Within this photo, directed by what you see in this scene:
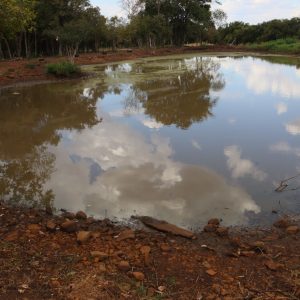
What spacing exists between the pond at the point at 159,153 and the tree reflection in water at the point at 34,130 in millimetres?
32

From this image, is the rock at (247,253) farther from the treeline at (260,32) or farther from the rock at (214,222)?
the treeline at (260,32)

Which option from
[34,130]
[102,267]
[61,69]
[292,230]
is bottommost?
[292,230]

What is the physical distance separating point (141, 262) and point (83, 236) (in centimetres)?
93

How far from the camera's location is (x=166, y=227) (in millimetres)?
5375

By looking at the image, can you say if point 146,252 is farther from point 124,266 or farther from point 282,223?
point 282,223

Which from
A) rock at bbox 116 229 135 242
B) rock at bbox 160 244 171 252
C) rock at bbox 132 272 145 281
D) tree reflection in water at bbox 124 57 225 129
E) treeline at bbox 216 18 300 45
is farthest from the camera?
treeline at bbox 216 18 300 45

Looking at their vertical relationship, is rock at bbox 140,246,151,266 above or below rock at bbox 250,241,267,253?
above

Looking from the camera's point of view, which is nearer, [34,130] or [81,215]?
[81,215]

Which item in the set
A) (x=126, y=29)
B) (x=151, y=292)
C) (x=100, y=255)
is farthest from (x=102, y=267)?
(x=126, y=29)

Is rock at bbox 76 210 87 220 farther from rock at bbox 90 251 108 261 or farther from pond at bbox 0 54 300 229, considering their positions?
rock at bbox 90 251 108 261

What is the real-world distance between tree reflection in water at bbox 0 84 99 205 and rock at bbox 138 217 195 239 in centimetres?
199

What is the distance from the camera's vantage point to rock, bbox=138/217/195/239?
516cm

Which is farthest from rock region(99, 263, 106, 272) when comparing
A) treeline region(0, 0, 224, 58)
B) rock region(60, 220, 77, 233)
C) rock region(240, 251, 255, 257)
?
treeline region(0, 0, 224, 58)

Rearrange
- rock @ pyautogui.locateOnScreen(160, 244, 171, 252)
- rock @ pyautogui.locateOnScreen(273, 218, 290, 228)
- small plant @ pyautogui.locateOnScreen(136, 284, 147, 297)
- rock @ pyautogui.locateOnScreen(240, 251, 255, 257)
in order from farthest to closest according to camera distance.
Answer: rock @ pyautogui.locateOnScreen(273, 218, 290, 228) → rock @ pyautogui.locateOnScreen(160, 244, 171, 252) → rock @ pyautogui.locateOnScreen(240, 251, 255, 257) → small plant @ pyautogui.locateOnScreen(136, 284, 147, 297)
